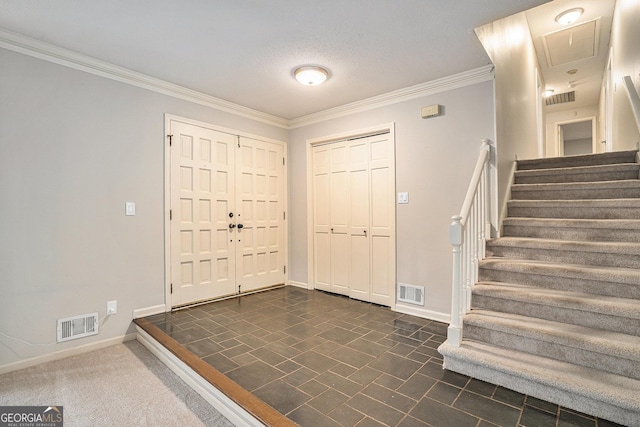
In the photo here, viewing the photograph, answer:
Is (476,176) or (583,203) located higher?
(476,176)

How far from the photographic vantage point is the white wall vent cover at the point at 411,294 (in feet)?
11.3

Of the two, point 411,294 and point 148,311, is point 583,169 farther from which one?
point 148,311

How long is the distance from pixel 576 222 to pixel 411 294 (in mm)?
1689

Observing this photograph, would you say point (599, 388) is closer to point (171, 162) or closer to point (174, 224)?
point (174, 224)

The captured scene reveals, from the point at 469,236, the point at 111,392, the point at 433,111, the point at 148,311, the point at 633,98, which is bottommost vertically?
the point at 111,392

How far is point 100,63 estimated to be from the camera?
2881 mm

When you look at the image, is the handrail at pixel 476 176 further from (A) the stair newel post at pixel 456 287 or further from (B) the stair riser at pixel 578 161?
(B) the stair riser at pixel 578 161

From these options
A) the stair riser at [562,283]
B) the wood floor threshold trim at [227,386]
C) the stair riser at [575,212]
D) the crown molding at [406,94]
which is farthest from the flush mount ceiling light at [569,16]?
the wood floor threshold trim at [227,386]

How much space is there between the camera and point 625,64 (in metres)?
3.36

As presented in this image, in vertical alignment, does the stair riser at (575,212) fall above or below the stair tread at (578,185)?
below

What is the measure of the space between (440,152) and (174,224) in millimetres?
3062

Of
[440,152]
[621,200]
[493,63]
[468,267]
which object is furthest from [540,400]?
[493,63]

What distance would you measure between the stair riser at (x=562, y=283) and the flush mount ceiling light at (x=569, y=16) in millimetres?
3456

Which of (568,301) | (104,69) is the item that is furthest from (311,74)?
(568,301)
